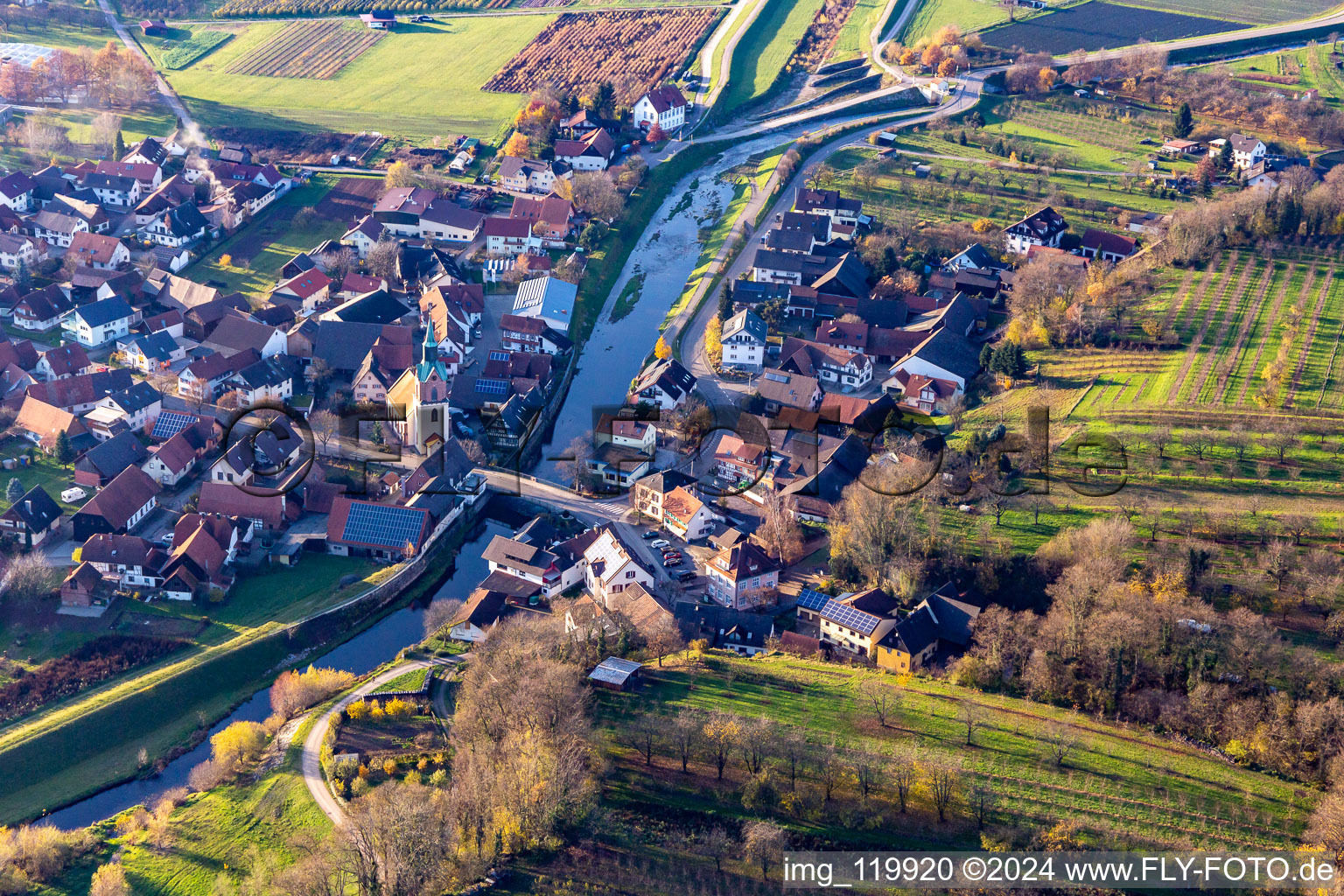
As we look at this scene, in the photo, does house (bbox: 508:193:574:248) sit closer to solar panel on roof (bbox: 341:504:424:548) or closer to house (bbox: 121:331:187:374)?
house (bbox: 121:331:187:374)

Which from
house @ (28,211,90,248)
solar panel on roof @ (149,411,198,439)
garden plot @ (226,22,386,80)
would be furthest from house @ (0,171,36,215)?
solar panel on roof @ (149,411,198,439)

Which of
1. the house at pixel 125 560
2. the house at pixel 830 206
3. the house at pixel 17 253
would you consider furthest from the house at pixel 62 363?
the house at pixel 830 206

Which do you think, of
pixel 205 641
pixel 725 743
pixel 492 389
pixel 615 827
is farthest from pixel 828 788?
pixel 492 389

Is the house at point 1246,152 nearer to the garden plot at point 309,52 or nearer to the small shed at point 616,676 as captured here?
the small shed at point 616,676

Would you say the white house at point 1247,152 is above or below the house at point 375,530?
above

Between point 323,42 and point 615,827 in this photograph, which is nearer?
point 615,827

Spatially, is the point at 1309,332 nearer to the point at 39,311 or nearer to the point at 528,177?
the point at 528,177

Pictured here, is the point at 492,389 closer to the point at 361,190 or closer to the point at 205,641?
the point at 205,641
